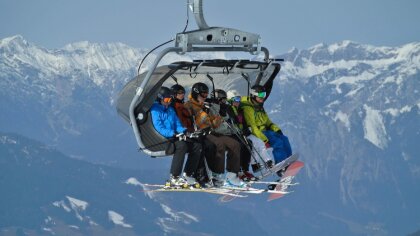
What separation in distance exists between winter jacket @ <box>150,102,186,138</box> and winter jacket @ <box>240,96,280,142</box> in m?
2.25

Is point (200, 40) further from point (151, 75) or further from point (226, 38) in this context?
point (151, 75)

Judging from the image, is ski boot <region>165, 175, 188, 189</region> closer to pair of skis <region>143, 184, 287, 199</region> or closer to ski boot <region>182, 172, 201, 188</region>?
ski boot <region>182, 172, 201, 188</region>

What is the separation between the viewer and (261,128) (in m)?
25.6

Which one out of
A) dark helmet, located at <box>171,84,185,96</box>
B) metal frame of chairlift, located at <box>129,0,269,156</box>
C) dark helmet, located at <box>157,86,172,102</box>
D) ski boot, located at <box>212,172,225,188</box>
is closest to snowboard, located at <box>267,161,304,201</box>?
ski boot, located at <box>212,172,225,188</box>

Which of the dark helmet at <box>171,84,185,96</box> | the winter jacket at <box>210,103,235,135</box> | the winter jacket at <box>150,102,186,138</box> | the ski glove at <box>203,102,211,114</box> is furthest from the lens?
the winter jacket at <box>210,103,235,135</box>

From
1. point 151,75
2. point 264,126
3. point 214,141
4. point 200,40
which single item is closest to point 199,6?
point 200,40

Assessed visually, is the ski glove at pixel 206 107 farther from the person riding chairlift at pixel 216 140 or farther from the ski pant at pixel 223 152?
the ski pant at pixel 223 152

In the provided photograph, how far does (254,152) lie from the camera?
25281 mm

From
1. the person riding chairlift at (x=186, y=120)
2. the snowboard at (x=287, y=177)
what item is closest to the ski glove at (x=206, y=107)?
the person riding chairlift at (x=186, y=120)

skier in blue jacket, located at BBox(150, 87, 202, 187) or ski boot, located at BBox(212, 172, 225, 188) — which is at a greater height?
skier in blue jacket, located at BBox(150, 87, 202, 187)

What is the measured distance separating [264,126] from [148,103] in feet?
13.5

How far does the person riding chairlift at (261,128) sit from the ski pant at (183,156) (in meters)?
2.01

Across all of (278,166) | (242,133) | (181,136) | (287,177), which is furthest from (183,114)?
(287,177)

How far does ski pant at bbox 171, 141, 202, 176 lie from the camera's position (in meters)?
23.5
